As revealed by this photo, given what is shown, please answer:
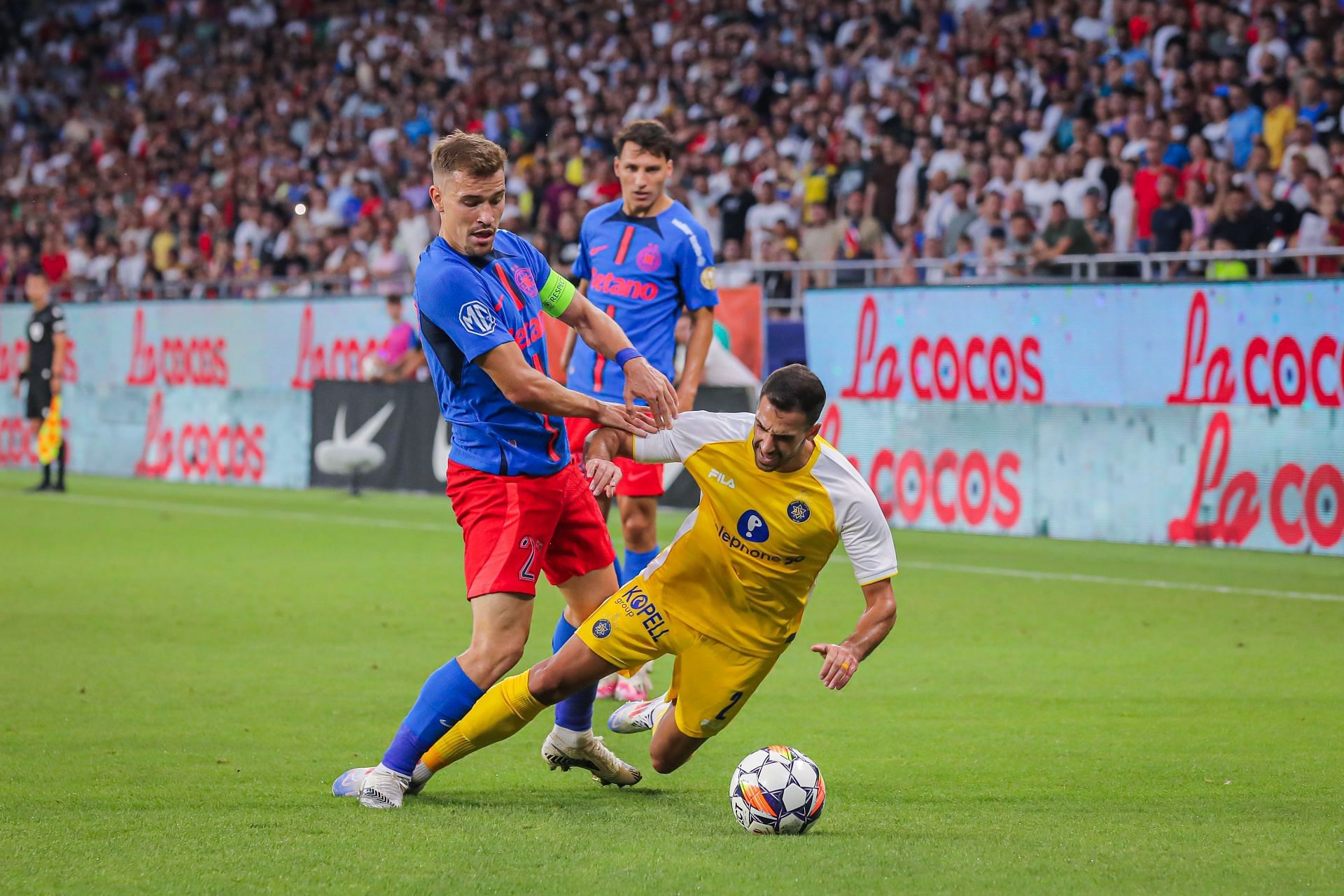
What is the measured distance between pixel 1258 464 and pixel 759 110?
32.7 ft

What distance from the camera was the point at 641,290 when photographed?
7816 millimetres

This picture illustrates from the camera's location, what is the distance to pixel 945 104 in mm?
18188

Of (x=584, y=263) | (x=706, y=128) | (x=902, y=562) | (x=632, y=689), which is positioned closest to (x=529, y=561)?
(x=632, y=689)

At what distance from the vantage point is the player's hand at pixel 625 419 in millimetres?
5254

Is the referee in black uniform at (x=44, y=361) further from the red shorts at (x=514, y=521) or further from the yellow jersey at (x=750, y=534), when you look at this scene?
the yellow jersey at (x=750, y=534)

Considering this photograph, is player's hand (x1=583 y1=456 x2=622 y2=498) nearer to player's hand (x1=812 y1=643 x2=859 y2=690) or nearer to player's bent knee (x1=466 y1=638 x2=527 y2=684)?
player's bent knee (x1=466 y1=638 x2=527 y2=684)

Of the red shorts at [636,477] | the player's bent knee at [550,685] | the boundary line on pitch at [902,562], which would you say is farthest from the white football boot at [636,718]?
the boundary line on pitch at [902,562]

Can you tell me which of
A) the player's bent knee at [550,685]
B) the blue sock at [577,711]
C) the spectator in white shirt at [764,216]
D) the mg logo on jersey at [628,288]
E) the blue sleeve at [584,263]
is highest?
the spectator in white shirt at [764,216]

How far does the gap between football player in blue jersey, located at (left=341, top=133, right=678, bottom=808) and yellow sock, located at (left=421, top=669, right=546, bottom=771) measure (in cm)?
4

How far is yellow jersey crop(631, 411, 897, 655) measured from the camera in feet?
17.0

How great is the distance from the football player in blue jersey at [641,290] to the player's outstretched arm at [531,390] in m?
2.35

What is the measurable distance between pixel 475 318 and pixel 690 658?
4.24 feet

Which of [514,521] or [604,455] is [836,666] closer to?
[604,455]

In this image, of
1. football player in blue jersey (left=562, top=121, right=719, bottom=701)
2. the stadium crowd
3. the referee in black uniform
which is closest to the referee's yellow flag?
the referee in black uniform
